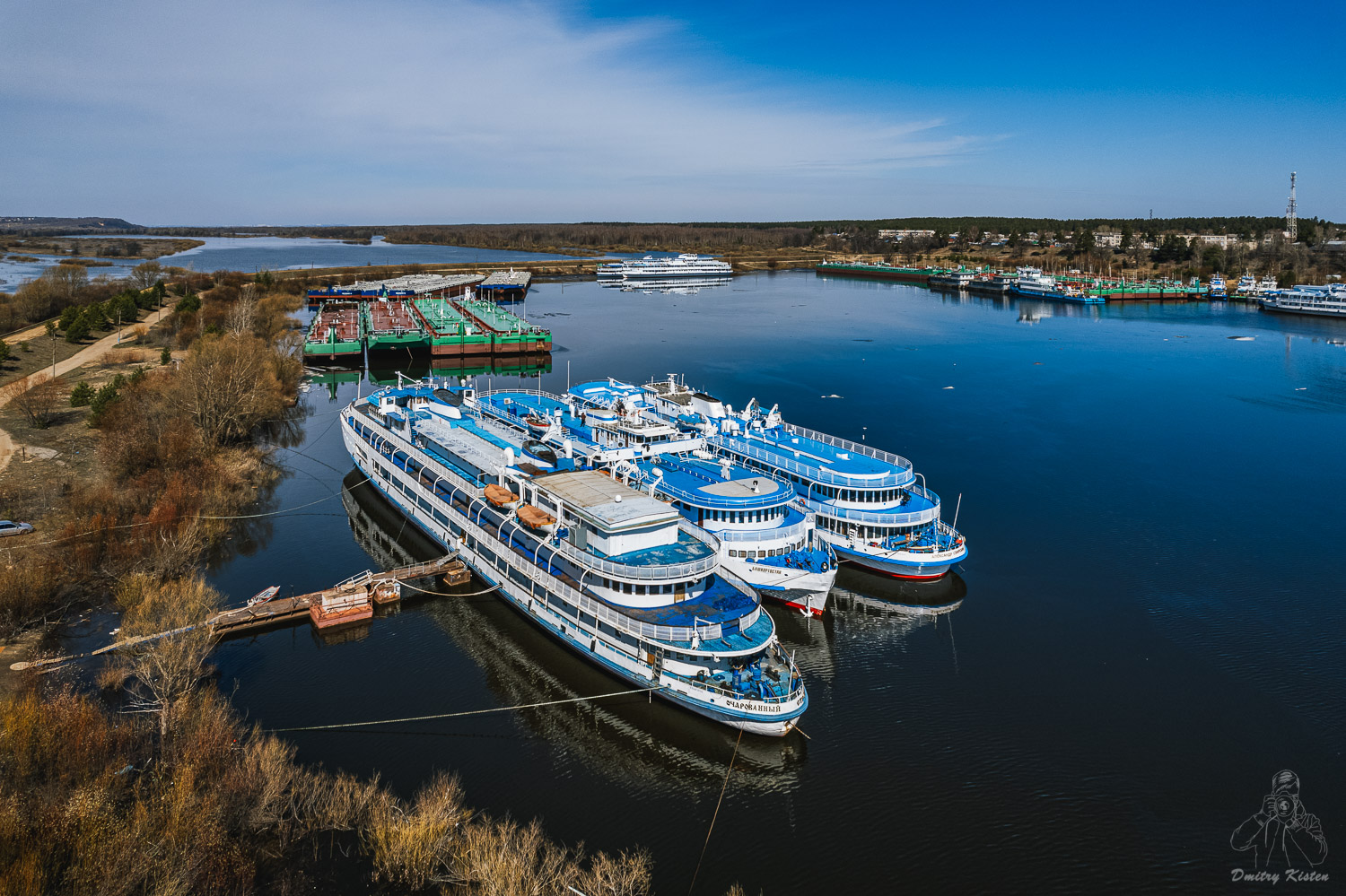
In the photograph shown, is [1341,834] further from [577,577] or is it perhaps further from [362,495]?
[362,495]

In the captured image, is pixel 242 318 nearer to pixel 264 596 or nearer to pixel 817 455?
pixel 264 596

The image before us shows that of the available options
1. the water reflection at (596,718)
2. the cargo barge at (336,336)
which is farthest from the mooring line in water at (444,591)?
the cargo barge at (336,336)

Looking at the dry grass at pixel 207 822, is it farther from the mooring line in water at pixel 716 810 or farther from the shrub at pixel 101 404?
the shrub at pixel 101 404

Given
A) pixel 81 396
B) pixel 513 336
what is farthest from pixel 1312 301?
pixel 81 396

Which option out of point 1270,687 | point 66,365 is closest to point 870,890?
point 1270,687

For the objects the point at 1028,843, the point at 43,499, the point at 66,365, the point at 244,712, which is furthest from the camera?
the point at 66,365

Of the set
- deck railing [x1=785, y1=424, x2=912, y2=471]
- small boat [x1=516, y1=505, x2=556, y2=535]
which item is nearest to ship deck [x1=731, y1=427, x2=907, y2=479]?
deck railing [x1=785, y1=424, x2=912, y2=471]
